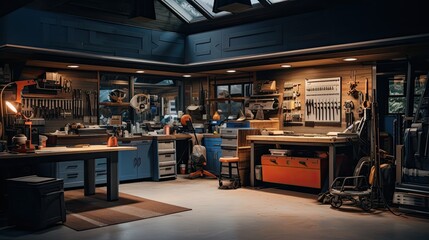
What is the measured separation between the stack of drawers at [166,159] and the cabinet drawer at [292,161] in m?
2.10

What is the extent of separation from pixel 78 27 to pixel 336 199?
5.25 m

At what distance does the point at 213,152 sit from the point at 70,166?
2.93 m

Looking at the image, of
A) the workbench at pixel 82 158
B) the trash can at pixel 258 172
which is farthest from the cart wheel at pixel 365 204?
the workbench at pixel 82 158

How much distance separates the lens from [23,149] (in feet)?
18.7

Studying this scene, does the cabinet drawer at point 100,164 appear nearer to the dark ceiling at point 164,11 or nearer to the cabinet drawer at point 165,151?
the cabinet drawer at point 165,151

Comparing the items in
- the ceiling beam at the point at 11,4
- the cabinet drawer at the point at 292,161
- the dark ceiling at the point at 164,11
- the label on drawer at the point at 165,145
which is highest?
the dark ceiling at the point at 164,11

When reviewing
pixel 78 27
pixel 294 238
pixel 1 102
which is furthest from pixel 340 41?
pixel 1 102

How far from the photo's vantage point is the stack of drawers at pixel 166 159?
29.7ft

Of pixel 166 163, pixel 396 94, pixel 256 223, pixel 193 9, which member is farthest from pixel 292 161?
pixel 193 9

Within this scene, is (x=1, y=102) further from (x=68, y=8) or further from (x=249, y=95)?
(x=249, y=95)

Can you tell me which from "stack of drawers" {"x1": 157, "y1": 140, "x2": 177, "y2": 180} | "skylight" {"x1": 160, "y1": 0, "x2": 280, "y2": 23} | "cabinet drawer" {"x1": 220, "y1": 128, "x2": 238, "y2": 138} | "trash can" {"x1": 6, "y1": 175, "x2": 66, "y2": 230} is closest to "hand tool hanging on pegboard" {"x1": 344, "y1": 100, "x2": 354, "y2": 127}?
"cabinet drawer" {"x1": 220, "y1": 128, "x2": 238, "y2": 138}

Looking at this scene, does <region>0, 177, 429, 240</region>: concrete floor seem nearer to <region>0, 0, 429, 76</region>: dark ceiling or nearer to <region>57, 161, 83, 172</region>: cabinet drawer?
<region>57, 161, 83, 172</region>: cabinet drawer

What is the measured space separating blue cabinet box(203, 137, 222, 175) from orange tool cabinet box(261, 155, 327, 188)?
1599 millimetres

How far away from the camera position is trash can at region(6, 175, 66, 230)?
5188 millimetres
